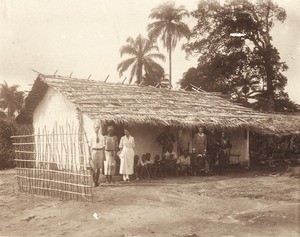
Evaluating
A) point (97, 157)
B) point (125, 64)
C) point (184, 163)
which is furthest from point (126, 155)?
point (125, 64)

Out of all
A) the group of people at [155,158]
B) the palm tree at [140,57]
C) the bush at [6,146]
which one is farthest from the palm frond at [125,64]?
the group of people at [155,158]

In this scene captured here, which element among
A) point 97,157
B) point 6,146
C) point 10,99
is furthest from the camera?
point 10,99

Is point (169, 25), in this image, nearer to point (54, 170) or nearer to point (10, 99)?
point (54, 170)

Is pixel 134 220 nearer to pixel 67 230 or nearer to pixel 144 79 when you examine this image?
pixel 67 230

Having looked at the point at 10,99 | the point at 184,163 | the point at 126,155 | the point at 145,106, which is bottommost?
the point at 184,163

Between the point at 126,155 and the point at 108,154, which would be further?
the point at 126,155

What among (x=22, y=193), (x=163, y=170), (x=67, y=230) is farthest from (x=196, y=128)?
(x=67, y=230)

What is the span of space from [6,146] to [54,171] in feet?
39.3

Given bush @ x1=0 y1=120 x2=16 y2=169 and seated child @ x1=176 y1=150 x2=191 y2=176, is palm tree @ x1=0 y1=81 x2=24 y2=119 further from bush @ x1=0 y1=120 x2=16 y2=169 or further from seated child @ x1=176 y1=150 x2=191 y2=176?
seated child @ x1=176 y1=150 x2=191 y2=176

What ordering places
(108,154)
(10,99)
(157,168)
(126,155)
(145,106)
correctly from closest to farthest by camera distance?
(108,154) < (126,155) < (157,168) < (145,106) < (10,99)

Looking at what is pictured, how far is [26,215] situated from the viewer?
8.17 meters

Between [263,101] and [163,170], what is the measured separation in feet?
52.5

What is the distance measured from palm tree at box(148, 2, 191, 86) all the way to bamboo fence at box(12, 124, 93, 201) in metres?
22.1

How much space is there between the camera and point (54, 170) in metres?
9.45
